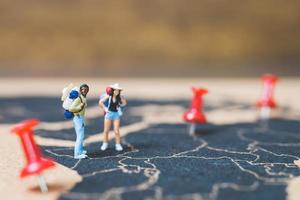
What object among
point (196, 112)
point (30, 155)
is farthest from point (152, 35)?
point (30, 155)

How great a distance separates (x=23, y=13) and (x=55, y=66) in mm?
315

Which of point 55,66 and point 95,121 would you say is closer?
point 95,121

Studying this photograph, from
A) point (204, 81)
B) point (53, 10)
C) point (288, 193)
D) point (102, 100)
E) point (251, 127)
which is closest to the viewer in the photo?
point (288, 193)

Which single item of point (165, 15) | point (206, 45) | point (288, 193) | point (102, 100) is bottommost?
point (288, 193)

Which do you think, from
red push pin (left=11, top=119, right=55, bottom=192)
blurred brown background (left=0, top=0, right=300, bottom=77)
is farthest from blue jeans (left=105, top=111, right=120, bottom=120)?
blurred brown background (left=0, top=0, right=300, bottom=77)

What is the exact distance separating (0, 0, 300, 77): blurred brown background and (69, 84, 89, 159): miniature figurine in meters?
1.47

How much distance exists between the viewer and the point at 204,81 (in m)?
2.18

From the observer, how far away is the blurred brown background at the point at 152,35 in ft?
7.93

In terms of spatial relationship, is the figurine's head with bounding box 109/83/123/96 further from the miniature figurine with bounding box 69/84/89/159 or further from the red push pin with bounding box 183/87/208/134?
the red push pin with bounding box 183/87/208/134

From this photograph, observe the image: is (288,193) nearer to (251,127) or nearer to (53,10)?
(251,127)

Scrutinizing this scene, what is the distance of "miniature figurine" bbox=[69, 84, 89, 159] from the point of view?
91cm

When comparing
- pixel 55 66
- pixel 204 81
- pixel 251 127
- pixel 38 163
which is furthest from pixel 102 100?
pixel 55 66

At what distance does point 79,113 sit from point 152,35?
1.59 meters

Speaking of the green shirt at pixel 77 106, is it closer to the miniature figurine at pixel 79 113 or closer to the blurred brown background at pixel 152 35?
the miniature figurine at pixel 79 113
